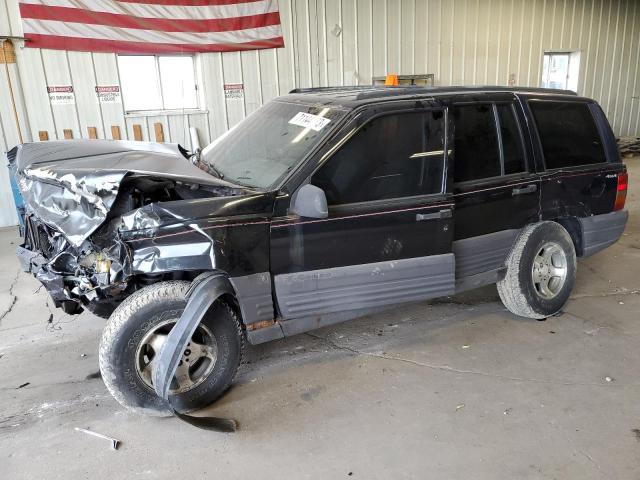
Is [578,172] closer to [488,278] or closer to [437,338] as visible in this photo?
[488,278]

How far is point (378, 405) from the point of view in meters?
3.19

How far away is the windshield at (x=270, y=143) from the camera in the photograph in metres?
3.28

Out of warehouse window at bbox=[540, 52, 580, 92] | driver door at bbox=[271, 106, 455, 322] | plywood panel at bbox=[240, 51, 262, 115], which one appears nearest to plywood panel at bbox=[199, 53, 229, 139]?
plywood panel at bbox=[240, 51, 262, 115]

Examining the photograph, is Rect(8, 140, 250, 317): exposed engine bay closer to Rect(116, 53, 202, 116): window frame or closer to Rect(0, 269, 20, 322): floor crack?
Rect(0, 269, 20, 322): floor crack

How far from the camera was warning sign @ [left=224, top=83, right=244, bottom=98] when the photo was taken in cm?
859

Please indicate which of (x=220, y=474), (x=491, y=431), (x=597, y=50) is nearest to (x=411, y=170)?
(x=491, y=431)

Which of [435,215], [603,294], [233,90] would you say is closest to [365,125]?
[435,215]

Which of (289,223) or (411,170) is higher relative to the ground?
(411,170)

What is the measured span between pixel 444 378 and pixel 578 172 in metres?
2.12

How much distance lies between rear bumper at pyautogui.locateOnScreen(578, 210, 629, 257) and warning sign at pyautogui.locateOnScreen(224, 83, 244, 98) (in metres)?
6.07

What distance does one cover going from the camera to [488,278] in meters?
4.04

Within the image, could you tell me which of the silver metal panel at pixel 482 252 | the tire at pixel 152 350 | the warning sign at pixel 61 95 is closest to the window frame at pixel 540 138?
the silver metal panel at pixel 482 252

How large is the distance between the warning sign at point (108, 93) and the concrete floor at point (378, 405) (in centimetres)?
422

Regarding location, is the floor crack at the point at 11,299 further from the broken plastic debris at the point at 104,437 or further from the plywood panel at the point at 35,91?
the plywood panel at the point at 35,91
